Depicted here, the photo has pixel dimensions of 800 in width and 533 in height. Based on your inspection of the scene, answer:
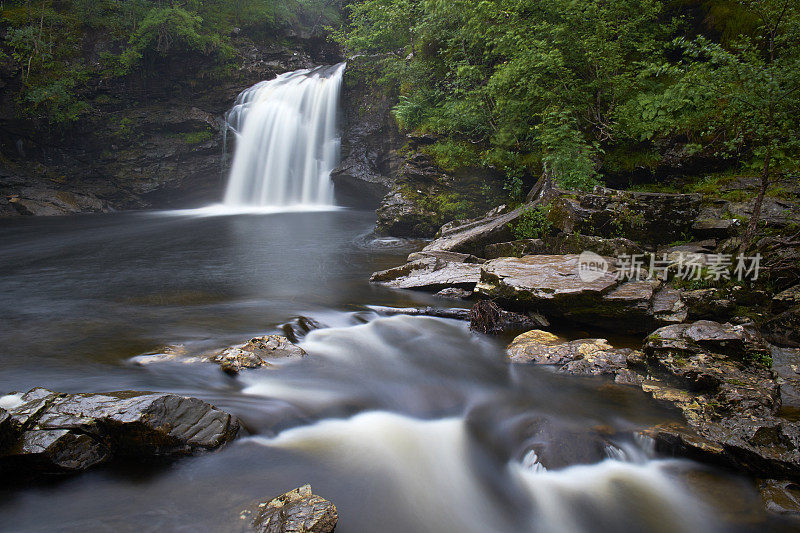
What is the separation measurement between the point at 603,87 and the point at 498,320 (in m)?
6.11

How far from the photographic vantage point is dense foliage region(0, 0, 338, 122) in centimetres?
1921

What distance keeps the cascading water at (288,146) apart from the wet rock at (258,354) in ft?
55.8

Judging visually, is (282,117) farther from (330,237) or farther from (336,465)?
(336,465)

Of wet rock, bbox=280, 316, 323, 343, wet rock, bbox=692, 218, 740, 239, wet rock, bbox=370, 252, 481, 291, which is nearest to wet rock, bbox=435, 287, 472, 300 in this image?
wet rock, bbox=370, 252, 481, 291

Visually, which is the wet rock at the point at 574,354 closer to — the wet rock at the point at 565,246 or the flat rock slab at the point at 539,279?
the flat rock slab at the point at 539,279

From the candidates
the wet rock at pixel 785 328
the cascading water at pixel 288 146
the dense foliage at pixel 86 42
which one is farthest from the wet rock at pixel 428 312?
the dense foliage at pixel 86 42

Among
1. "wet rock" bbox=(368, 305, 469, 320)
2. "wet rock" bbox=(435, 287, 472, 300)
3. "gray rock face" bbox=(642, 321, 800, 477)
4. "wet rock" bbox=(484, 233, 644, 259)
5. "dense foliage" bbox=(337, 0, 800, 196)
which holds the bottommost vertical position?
"wet rock" bbox=(368, 305, 469, 320)

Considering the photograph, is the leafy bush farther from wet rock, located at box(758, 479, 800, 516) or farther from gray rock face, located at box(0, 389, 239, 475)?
gray rock face, located at box(0, 389, 239, 475)

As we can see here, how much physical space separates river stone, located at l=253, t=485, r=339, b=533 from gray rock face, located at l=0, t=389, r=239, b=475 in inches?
38.2

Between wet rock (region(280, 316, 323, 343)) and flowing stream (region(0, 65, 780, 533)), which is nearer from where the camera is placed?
flowing stream (region(0, 65, 780, 533))

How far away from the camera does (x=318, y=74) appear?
22953 millimetres

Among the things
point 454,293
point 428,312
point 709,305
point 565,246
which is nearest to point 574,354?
point 709,305

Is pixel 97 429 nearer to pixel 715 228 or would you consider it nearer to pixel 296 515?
pixel 296 515

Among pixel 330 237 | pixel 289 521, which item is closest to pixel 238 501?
pixel 289 521
